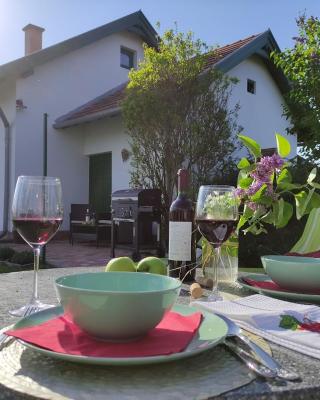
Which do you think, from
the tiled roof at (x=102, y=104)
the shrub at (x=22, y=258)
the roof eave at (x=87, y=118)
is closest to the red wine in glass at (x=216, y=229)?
the shrub at (x=22, y=258)

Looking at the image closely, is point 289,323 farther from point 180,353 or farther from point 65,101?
point 65,101

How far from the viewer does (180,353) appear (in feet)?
1.87

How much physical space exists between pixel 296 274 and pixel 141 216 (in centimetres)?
620

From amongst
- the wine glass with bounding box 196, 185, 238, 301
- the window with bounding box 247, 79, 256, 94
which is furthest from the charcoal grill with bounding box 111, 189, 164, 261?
the wine glass with bounding box 196, 185, 238, 301

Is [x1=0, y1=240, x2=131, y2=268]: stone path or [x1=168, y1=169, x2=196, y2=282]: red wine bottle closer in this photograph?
[x1=168, y1=169, x2=196, y2=282]: red wine bottle

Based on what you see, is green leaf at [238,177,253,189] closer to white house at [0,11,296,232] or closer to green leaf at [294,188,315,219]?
green leaf at [294,188,315,219]

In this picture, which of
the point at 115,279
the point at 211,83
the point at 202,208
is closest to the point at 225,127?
the point at 211,83

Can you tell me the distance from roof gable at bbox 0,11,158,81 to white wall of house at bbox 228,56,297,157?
10.5 ft

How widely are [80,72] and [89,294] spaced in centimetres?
1146

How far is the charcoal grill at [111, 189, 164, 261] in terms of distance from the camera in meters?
7.18

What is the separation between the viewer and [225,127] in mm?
7602

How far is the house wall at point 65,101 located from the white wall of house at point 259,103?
3.67m

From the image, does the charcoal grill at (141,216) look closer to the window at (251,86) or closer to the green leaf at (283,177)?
the window at (251,86)

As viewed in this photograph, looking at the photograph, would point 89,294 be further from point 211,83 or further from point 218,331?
point 211,83
